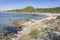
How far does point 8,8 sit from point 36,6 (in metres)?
0.59

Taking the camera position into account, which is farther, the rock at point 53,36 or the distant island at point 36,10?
the distant island at point 36,10

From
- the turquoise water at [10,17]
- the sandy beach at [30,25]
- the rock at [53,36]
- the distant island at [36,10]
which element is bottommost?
the rock at [53,36]

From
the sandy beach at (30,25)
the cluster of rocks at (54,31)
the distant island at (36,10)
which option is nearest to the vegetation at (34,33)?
the sandy beach at (30,25)

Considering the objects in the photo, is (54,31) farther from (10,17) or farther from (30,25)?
(10,17)

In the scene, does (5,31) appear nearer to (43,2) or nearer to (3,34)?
(3,34)

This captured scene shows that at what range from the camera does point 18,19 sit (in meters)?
2.56

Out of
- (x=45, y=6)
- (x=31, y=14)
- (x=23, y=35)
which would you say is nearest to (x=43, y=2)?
(x=45, y=6)

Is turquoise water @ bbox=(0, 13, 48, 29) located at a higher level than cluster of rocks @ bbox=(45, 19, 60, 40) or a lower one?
higher

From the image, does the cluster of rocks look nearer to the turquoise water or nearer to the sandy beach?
the sandy beach

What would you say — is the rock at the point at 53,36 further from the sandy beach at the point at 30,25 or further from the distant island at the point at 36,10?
the distant island at the point at 36,10

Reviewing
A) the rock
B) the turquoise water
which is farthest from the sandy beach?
the rock

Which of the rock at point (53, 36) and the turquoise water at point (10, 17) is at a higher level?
the turquoise water at point (10, 17)

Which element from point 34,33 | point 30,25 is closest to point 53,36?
point 34,33

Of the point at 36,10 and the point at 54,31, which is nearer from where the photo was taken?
the point at 54,31
